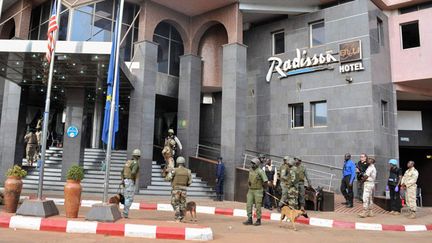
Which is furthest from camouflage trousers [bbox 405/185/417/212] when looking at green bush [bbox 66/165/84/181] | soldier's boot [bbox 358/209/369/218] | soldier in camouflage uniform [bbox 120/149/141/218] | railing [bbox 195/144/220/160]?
railing [bbox 195/144/220/160]

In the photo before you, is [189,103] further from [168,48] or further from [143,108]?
[168,48]

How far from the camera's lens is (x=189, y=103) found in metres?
20.4

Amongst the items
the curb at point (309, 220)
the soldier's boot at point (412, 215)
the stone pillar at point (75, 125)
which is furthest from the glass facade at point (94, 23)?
the soldier's boot at point (412, 215)

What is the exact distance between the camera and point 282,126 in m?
20.8

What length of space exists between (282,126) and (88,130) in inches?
466

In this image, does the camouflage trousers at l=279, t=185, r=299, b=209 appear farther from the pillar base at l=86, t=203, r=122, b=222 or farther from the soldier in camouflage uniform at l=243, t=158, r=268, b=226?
the pillar base at l=86, t=203, r=122, b=222

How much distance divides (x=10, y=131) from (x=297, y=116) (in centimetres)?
1540

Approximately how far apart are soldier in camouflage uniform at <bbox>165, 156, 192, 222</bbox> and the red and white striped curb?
166cm

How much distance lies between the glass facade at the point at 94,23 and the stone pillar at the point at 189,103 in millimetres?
3163

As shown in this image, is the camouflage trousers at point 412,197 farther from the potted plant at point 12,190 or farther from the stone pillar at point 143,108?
the potted plant at point 12,190

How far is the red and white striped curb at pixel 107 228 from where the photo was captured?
317 inches

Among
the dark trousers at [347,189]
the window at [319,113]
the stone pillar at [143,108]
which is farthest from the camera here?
the window at [319,113]

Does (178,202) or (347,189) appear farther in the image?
(347,189)

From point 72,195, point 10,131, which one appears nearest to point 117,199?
point 72,195
